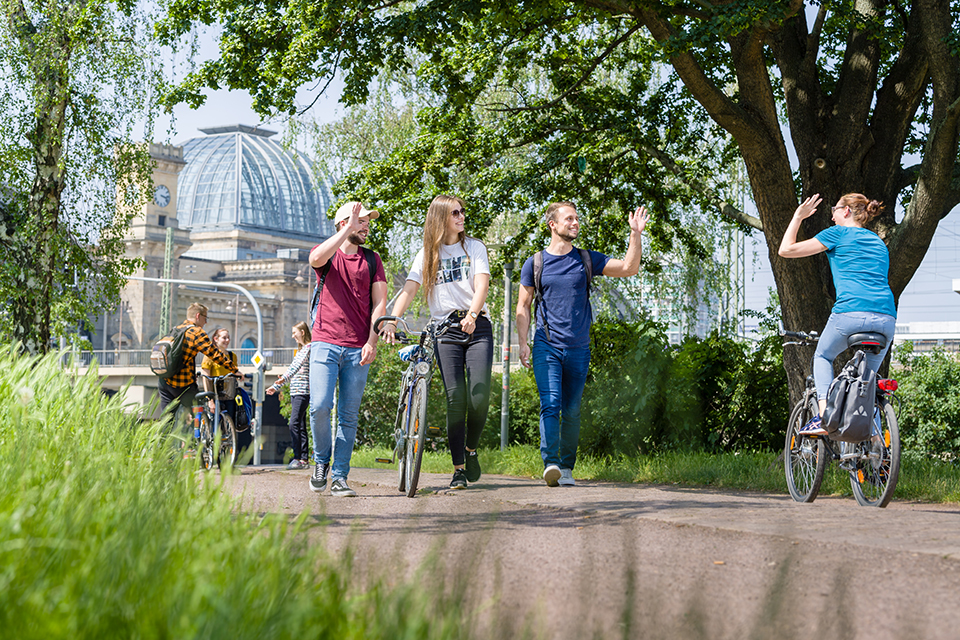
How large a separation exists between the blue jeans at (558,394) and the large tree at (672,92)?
2.73 metres

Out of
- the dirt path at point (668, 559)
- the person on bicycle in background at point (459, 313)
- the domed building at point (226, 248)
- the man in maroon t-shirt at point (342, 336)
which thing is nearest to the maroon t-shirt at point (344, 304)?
the man in maroon t-shirt at point (342, 336)

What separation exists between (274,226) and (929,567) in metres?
121

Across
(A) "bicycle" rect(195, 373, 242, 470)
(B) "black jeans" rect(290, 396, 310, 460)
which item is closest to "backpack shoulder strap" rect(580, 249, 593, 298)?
(A) "bicycle" rect(195, 373, 242, 470)

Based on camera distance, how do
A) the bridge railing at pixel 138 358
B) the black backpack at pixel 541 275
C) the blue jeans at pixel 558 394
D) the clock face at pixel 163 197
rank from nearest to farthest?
1. the blue jeans at pixel 558 394
2. the black backpack at pixel 541 275
3. the bridge railing at pixel 138 358
4. the clock face at pixel 163 197

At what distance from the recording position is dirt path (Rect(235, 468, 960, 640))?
218 centimetres

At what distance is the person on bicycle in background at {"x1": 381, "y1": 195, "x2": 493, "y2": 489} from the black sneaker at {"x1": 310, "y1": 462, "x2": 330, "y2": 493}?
89cm

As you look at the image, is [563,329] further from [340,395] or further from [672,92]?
[672,92]

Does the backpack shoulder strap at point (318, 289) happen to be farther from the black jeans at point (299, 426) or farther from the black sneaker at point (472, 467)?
the black jeans at point (299, 426)

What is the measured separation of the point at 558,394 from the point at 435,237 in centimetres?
144

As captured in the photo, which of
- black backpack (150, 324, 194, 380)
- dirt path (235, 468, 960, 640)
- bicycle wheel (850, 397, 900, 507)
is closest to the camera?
dirt path (235, 468, 960, 640)

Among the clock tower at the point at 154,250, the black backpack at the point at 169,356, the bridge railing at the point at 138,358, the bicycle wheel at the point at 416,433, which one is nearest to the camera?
the bicycle wheel at the point at 416,433

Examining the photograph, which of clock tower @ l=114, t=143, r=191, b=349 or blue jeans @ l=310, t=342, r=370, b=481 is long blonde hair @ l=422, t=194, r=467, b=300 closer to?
blue jeans @ l=310, t=342, r=370, b=481

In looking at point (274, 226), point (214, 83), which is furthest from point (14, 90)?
point (274, 226)

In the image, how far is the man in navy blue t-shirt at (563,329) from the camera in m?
6.92
